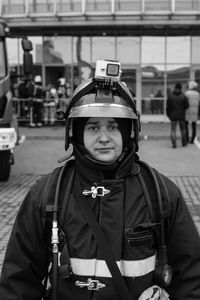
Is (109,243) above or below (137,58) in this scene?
above

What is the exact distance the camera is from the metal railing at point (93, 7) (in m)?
19.7

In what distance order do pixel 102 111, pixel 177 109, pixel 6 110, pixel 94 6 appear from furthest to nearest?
pixel 94 6 → pixel 177 109 → pixel 6 110 → pixel 102 111

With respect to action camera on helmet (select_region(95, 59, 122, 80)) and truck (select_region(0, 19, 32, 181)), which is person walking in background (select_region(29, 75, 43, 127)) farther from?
action camera on helmet (select_region(95, 59, 122, 80))

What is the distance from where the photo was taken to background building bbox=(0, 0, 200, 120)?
20.7 m

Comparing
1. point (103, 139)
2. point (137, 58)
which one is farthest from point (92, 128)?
point (137, 58)

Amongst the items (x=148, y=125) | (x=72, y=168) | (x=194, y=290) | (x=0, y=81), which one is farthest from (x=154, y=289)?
(x=148, y=125)

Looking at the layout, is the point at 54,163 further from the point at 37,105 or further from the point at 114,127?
the point at 114,127

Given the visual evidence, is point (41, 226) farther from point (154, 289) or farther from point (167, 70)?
point (167, 70)

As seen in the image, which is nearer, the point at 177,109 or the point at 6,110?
the point at 6,110

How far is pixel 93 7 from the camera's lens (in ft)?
67.6

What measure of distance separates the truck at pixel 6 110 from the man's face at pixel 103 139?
687 centimetres

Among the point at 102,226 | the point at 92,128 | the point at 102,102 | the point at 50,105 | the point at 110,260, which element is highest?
the point at 102,102

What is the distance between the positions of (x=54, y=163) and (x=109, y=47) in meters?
11.1

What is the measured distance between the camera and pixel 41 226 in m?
2.01
